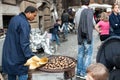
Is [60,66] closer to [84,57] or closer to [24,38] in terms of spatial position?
[24,38]

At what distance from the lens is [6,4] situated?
12.2 m

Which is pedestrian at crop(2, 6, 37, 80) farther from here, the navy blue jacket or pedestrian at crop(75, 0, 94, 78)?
the navy blue jacket

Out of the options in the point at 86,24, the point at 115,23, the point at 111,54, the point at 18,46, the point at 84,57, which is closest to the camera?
the point at 111,54

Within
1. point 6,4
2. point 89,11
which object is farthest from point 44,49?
point 89,11

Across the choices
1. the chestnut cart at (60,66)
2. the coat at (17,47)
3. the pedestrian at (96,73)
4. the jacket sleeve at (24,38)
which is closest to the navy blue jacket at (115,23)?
the chestnut cart at (60,66)

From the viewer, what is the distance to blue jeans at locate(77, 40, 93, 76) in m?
8.97

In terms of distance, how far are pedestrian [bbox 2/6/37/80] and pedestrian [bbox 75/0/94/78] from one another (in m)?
2.39

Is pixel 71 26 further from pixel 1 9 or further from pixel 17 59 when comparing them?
pixel 17 59

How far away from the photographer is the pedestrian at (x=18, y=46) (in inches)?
248

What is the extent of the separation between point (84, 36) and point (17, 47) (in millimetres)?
2757

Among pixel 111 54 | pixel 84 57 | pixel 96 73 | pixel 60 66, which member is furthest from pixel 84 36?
pixel 96 73

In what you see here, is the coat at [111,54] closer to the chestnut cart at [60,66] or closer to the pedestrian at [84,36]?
the chestnut cart at [60,66]

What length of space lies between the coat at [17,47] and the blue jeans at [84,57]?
8.45ft

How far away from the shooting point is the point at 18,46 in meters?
6.43
